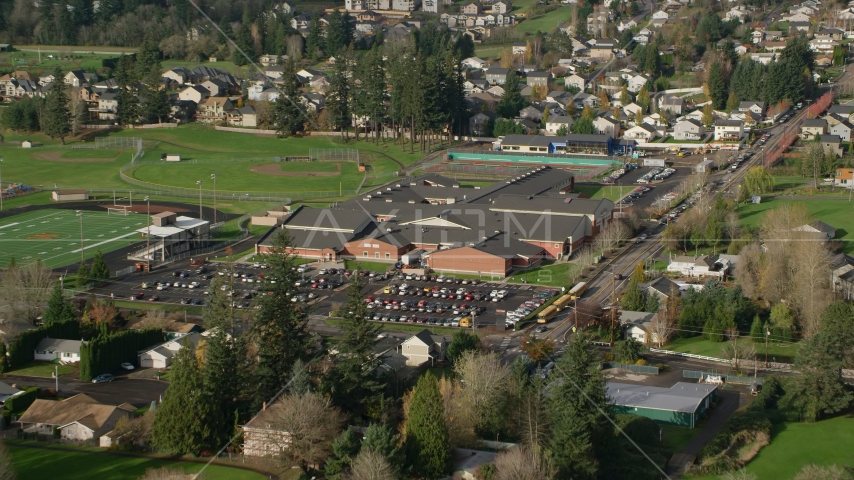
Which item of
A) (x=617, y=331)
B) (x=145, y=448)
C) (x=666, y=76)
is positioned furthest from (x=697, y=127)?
(x=145, y=448)

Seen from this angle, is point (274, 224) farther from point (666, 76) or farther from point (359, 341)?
point (666, 76)

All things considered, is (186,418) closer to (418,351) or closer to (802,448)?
(418,351)

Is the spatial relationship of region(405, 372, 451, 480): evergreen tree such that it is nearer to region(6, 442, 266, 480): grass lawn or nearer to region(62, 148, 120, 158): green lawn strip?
region(6, 442, 266, 480): grass lawn

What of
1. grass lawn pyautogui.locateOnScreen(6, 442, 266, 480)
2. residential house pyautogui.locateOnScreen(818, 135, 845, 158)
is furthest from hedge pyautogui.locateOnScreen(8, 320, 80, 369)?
residential house pyautogui.locateOnScreen(818, 135, 845, 158)

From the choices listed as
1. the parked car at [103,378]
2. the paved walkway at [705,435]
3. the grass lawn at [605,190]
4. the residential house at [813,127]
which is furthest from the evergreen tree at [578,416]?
the residential house at [813,127]

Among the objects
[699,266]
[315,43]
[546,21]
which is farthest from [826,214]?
[546,21]

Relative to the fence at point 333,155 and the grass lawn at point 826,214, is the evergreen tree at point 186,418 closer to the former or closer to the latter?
the grass lawn at point 826,214
